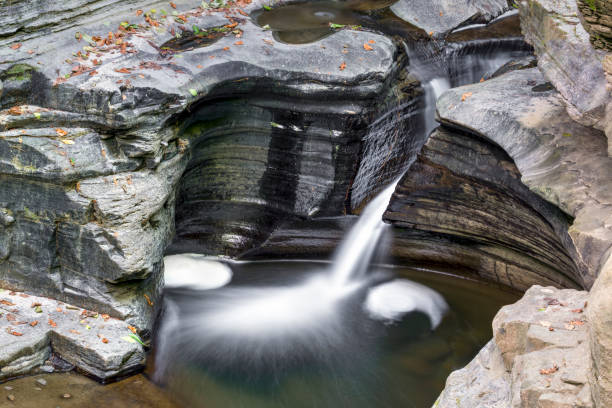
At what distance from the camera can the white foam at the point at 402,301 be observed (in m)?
7.72

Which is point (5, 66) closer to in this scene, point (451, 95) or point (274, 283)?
point (274, 283)

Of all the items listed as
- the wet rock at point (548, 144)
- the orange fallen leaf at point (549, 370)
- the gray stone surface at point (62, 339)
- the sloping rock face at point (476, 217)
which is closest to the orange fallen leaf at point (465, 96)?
the wet rock at point (548, 144)

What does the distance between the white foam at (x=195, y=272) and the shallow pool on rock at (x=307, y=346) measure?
16cm

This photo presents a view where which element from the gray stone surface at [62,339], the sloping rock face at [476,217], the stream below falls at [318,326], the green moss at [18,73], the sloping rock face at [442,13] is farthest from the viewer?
the sloping rock face at [442,13]

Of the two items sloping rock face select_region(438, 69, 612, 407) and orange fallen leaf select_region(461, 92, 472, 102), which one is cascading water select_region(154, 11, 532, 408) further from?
sloping rock face select_region(438, 69, 612, 407)

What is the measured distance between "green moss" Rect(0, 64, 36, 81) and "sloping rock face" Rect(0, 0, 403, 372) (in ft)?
0.05

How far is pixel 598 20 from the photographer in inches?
210

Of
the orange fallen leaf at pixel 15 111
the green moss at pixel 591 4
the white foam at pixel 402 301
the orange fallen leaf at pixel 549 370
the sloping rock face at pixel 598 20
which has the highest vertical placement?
the green moss at pixel 591 4

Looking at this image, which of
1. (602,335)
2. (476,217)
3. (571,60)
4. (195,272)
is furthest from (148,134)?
(602,335)

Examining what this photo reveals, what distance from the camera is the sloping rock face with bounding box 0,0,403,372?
21.4ft

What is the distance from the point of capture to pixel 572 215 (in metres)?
6.07

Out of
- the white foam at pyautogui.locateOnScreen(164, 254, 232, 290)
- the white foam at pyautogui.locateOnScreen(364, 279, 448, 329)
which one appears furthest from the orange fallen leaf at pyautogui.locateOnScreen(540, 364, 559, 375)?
the white foam at pyautogui.locateOnScreen(164, 254, 232, 290)

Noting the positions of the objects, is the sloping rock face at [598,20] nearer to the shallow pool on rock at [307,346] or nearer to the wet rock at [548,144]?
the wet rock at [548,144]

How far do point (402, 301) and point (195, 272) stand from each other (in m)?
2.76
